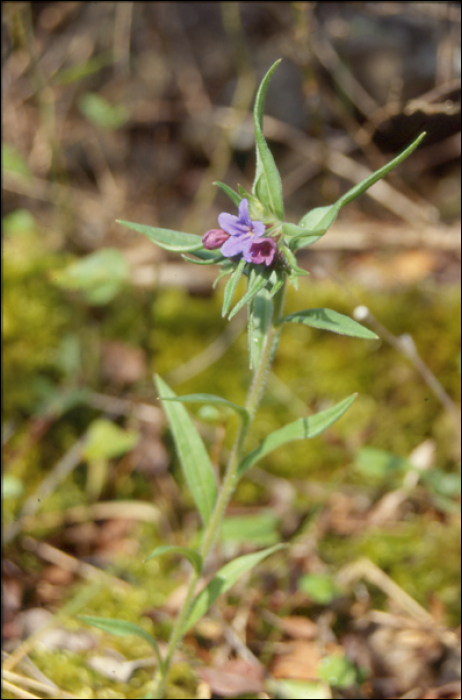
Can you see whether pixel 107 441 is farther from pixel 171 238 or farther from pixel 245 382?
pixel 171 238

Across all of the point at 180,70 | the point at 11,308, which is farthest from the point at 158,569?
the point at 180,70

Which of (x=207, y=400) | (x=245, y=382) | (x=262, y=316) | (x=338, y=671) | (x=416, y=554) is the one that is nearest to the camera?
(x=207, y=400)

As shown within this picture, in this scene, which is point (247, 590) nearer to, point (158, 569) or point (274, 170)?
point (158, 569)

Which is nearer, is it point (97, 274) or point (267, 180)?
point (267, 180)

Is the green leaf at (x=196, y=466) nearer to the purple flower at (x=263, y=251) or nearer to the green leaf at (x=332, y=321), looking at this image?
the green leaf at (x=332, y=321)

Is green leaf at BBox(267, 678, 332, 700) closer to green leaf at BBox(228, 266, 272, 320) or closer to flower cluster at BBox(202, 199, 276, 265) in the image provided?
green leaf at BBox(228, 266, 272, 320)

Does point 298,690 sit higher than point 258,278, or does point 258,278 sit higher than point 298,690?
point 258,278

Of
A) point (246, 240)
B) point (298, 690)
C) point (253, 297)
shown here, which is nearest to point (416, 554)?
point (298, 690)
